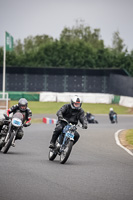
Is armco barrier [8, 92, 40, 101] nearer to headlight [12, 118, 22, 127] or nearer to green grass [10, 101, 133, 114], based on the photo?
green grass [10, 101, 133, 114]

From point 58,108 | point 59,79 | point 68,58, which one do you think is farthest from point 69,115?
point 68,58

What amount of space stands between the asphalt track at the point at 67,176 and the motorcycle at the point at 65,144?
0.75 ft

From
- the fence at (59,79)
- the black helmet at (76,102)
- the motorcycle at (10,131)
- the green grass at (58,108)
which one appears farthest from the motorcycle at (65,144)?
the fence at (59,79)

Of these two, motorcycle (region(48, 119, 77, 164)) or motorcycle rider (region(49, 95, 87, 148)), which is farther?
motorcycle rider (region(49, 95, 87, 148))

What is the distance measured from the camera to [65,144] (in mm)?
12164

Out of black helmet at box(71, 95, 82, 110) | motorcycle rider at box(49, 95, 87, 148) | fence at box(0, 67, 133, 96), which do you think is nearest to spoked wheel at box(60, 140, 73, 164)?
motorcycle rider at box(49, 95, 87, 148)

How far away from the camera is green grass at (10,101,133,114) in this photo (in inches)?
2013

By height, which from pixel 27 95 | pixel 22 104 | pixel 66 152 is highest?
pixel 22 104

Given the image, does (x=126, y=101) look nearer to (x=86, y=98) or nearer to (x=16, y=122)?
(x=86, y=98)

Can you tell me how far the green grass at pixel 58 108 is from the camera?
5112 cm

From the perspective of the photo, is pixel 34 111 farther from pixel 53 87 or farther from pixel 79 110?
pixel 79 110

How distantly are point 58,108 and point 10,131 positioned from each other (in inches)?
1551

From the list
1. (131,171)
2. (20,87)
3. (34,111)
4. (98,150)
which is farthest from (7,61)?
(131,171)

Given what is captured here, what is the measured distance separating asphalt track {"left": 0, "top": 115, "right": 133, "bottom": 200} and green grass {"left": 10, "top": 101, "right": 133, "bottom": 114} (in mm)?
36046
